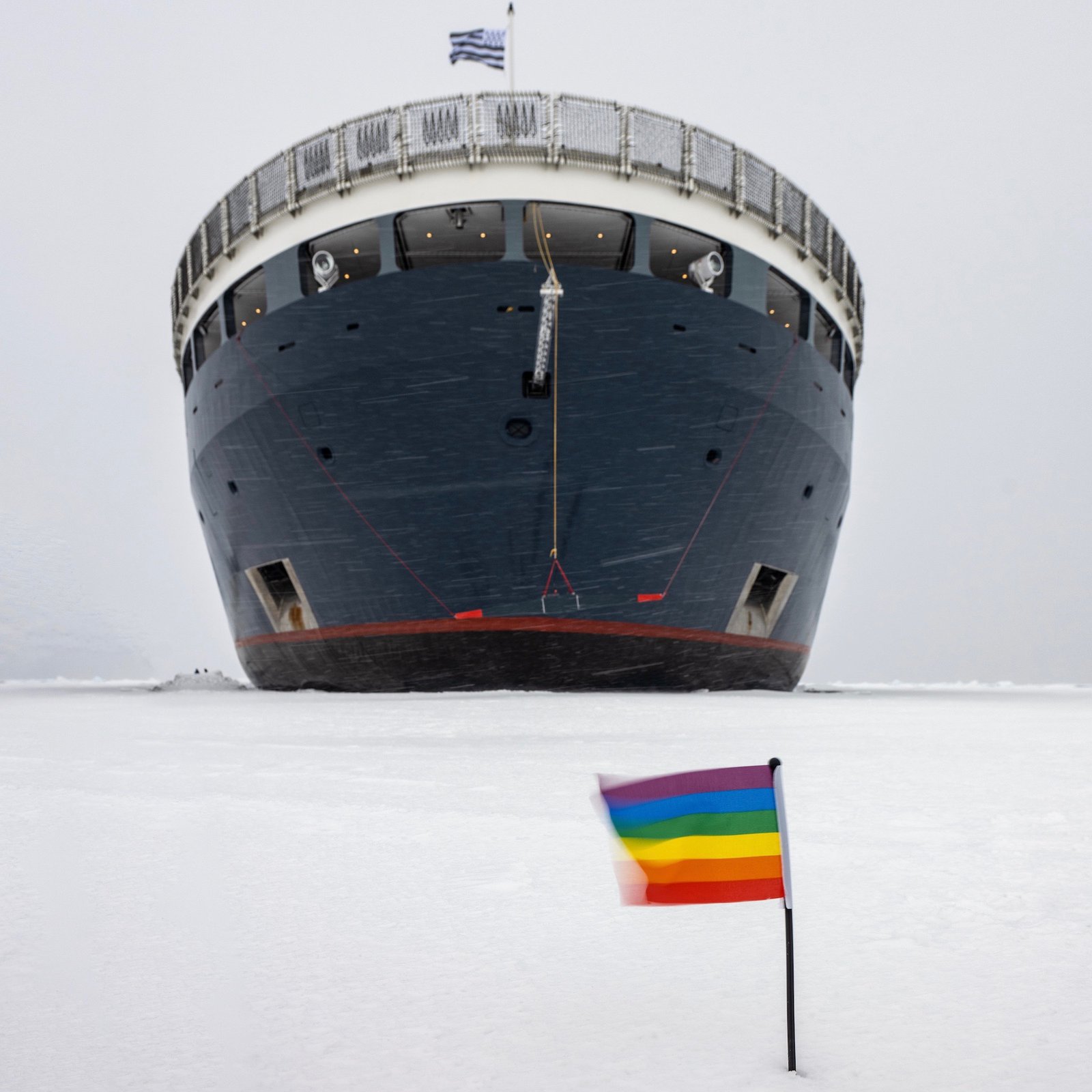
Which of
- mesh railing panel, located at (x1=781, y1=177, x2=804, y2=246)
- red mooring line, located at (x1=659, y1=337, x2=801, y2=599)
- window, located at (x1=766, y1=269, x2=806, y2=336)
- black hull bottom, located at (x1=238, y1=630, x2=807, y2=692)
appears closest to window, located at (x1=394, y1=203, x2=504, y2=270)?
red mooring line, located at (x1=659, y1=337, x2=801, y2=599)

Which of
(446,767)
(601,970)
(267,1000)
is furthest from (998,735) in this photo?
(267,1000)

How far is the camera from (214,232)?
57.6 ft

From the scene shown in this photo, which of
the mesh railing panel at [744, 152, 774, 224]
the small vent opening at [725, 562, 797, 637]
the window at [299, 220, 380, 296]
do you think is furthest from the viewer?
the small vent opening at [725, 562, 797, 637]

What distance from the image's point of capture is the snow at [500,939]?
192cm

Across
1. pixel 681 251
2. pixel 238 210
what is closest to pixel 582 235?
pixel 681 251

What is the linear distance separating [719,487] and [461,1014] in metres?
13.2

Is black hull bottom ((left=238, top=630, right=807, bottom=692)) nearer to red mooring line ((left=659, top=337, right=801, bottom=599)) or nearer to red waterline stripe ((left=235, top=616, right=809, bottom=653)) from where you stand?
red waterline stripe ((left=235, top=616, right=809, bottom=653))

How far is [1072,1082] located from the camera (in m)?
1.83

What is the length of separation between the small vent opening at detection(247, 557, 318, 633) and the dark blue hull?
102 centimetres

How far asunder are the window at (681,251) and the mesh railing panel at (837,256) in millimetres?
3507

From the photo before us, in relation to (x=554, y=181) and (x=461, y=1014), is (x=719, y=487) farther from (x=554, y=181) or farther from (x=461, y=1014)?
(x=461, y=1014)

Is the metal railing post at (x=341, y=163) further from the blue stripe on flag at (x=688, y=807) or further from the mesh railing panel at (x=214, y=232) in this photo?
the blue stripe on flag at (x=688, y=807)

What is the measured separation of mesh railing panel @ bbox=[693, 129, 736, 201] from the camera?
1511 centimetres

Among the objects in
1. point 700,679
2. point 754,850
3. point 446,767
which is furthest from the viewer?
point 700,679
